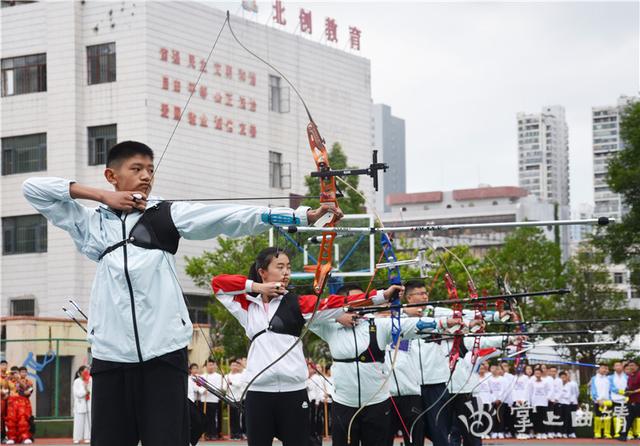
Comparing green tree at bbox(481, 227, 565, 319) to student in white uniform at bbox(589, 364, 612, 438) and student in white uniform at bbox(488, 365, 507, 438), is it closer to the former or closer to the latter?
student in white uniform at bbox(488, 365, 507, 438)

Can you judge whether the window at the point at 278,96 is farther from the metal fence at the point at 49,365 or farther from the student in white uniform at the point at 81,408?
the student in white uniform at the point at 81,408

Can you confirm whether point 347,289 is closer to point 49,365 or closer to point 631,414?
point 631,414

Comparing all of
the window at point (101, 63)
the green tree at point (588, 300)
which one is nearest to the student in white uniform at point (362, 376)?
the window at point (101, 63)

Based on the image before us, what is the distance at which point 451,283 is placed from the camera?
475 inches

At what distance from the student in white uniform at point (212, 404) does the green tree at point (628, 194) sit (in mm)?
15572

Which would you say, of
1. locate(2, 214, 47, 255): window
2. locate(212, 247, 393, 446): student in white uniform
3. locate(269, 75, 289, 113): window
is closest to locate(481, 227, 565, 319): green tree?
locate(269, 75, 289, 113): window

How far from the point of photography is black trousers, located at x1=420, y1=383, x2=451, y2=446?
1186cm

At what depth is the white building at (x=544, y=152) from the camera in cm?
18700

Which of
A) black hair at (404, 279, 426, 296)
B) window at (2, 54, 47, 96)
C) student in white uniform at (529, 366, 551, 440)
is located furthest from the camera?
window at (2, 54, 47, 96)

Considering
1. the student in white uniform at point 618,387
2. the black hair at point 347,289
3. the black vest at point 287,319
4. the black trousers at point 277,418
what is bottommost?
the student in white uniform at point 618,387

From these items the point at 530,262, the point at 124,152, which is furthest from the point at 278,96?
the point at 124,152

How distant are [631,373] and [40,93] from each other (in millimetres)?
23162

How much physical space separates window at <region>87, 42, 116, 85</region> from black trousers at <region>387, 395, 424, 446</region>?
28394 millimetres

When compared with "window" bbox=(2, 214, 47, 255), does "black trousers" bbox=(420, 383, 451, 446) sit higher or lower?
lower
